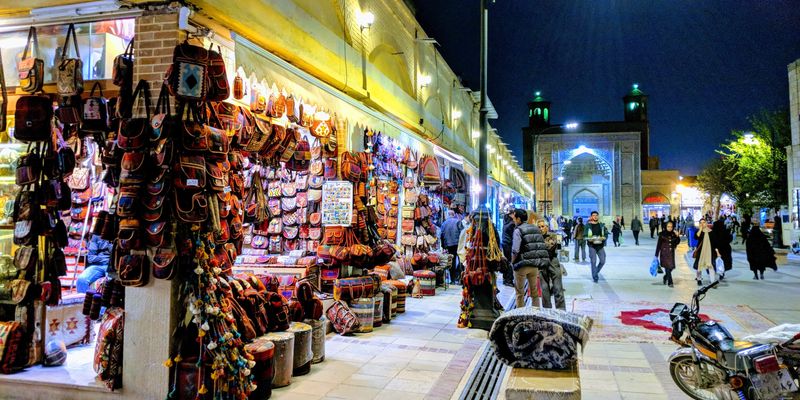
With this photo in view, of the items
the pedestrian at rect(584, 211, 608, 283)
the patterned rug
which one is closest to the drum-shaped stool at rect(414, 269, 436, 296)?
the patterned rug

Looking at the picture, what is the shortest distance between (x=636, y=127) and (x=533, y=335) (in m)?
67.9

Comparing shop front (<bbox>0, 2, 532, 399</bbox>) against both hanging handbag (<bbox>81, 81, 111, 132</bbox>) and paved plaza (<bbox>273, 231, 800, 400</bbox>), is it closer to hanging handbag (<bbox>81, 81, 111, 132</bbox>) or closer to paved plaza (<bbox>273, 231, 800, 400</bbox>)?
hanging handbag (<bbox>81, 81, 111, 132</bbox>)

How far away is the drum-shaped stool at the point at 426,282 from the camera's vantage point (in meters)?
11.6

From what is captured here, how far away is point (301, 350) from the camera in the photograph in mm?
5809

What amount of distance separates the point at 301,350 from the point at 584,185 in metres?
65.7

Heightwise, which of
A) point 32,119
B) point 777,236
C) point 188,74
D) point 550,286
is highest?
point 188,74

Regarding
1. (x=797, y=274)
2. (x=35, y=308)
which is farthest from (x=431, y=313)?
(x=797, y=274)

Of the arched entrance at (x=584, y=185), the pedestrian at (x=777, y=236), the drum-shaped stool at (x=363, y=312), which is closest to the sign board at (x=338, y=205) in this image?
the drum-shaped stool at (x=363, y=312)

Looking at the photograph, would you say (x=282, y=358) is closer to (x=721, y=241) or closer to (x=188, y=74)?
(x=188, y=74)

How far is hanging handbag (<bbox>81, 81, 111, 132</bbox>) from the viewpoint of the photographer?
5199 millimetres

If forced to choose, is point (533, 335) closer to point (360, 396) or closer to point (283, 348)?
point (360, 396)

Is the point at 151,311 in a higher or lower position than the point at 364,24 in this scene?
lower

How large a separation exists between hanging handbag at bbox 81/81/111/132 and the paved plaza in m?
3.15

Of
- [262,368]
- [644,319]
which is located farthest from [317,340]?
[644,319]
